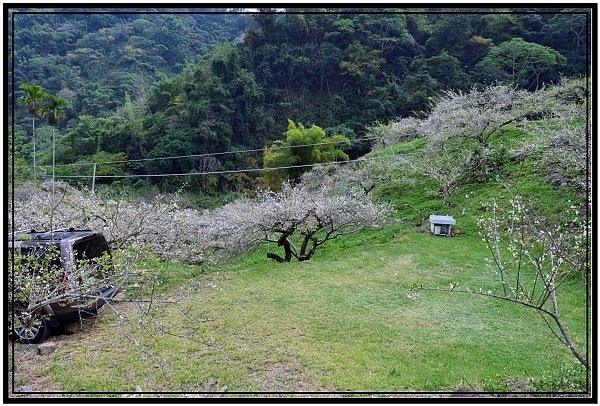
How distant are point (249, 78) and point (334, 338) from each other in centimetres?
1909

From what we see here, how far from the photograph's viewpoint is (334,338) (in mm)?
4477

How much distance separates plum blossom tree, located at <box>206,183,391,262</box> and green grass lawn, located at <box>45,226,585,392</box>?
180 cm

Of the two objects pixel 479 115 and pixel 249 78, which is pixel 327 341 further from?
pixel 249 78

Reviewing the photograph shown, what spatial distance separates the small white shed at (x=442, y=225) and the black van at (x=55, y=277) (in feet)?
22.8

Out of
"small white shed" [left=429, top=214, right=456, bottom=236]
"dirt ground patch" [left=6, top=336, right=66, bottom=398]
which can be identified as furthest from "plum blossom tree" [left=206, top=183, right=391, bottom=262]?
"dirt ground patch" [left=6, top=336, right=66, bottom=398]

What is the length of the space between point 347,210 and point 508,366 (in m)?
5.86

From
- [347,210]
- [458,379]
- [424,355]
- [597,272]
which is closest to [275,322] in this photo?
[424,355]

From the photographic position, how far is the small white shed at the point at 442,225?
9.38 meters

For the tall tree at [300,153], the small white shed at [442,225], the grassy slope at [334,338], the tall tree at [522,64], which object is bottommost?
the grassy slope at [334,338]

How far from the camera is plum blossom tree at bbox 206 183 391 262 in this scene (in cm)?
866

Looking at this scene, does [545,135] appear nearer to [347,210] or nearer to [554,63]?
[347,210]

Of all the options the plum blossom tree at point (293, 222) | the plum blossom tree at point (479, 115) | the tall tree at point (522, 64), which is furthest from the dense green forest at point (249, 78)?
the plum blossom tree at point (293, 222)

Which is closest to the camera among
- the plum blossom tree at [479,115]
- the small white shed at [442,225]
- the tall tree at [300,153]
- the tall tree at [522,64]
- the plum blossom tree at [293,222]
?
the plum blossom tree at [293,222]

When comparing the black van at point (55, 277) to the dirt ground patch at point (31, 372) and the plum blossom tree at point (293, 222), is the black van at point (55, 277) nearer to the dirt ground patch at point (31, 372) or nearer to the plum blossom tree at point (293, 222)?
the dirt ground patch at point (31, 372)
